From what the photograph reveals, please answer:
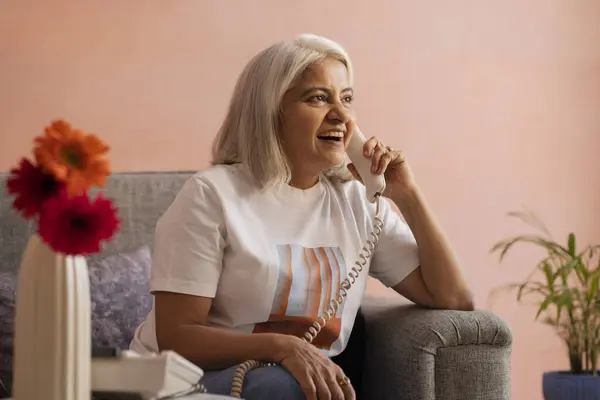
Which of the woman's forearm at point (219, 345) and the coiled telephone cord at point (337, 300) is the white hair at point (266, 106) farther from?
the woman's forearm at point (219, 345)

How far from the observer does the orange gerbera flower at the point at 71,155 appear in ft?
3.24

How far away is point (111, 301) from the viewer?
204cm

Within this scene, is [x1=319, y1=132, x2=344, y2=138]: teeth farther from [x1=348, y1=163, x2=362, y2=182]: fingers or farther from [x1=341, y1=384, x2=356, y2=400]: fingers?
[x1=341, y1=384, x2=356, y2=400]: fingers

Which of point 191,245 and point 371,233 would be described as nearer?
point 191,245

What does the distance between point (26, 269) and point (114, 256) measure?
1.15 metres

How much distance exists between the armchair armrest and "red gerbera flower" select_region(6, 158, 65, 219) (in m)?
1.04

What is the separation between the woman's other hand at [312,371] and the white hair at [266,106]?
39 centimetres

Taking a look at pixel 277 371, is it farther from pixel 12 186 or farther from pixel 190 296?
pixel 12 186

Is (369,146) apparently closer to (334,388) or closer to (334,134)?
(334,134)

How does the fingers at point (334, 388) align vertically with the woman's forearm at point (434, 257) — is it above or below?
below

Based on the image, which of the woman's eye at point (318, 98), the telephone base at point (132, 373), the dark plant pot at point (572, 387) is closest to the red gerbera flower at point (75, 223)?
the telephone base at point (132, 373)

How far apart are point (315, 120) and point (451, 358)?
0.57 metres

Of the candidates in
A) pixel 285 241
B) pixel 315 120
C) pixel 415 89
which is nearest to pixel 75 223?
pixel 285 241

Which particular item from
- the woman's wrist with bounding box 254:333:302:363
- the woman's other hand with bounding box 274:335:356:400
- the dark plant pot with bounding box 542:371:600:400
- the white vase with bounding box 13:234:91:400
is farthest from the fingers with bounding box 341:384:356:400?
the dark plant pot with bounding box 542:371:600:400
